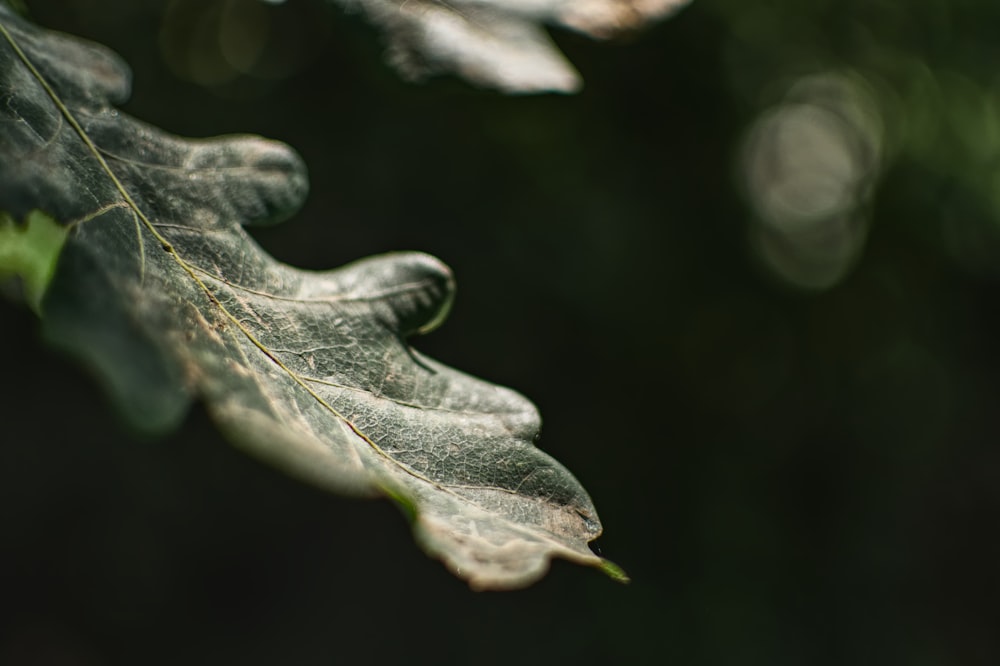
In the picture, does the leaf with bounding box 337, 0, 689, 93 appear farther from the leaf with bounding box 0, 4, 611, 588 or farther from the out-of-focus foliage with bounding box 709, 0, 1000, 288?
the out-of-focus foliage with bounding box 709, 0, 1000, 288

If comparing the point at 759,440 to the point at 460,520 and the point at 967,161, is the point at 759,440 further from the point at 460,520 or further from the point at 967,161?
the point at 460,520

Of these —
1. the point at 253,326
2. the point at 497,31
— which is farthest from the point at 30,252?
the point at 497,31

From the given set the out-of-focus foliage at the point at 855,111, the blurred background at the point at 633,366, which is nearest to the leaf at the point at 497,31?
the blurred background at the point at 633,366

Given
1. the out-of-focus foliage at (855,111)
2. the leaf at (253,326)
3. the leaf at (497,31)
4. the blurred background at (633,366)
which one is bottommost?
the blurred background at (633,366)

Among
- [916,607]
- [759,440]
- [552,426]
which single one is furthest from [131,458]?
[916,607]

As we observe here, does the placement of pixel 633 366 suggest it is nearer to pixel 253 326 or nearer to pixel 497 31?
pixel 497 31

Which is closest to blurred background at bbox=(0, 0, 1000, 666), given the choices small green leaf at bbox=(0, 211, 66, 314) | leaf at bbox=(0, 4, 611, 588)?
leaf at bbox=(0, 4, 611, 588)

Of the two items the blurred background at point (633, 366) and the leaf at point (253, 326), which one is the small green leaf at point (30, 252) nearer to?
the leaf at point (253, 326)
